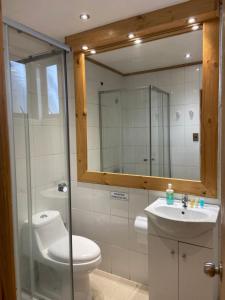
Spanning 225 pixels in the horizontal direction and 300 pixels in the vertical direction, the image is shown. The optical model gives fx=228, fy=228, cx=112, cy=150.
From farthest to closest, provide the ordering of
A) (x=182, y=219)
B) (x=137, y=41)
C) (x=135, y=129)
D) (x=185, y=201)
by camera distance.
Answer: (x=135, y=129), (x=137, y=41), (x=185, y=201), (x=182, y=219)

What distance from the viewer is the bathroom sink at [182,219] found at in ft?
5.02

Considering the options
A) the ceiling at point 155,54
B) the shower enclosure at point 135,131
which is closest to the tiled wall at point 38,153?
the shower enclosure at point 135,131

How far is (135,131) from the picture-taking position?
8.57ft

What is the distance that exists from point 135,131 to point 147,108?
29 cm

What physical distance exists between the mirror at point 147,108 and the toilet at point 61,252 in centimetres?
72

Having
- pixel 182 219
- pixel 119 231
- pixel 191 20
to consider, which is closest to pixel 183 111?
pixel 191 20

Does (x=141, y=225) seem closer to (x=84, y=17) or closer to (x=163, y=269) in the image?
(x=163, y=269)

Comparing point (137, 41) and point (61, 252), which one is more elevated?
point (137, 41)

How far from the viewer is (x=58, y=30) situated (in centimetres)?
216

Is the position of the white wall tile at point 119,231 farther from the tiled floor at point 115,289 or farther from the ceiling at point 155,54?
the ceiling at point 155,54

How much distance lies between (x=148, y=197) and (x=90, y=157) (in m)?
0.79

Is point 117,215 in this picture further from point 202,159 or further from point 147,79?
point 147,79

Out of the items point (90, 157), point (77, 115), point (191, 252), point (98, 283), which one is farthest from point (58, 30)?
point (98, 283)

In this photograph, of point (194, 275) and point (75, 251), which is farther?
point (75, 251)
